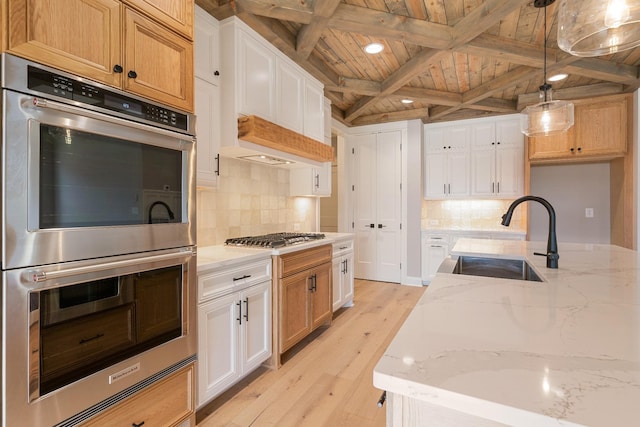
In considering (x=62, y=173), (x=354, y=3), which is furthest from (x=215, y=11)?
(x=62, y=173)

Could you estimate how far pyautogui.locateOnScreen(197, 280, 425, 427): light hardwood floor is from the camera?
5.91 feet

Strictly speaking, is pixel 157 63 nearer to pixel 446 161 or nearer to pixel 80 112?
pixel 80 112

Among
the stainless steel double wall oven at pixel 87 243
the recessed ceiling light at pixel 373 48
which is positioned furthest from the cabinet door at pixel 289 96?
the stainless steel double wall oven at pixel 87 243

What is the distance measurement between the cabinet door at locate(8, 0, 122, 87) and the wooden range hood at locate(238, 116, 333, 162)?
0.96 m

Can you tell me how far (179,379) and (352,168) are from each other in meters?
4.08

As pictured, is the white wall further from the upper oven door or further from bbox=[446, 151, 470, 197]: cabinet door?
the upper oven door

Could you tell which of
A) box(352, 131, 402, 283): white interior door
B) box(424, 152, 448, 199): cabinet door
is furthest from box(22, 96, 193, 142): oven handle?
box(424, 152, 448, 199): cabinet door

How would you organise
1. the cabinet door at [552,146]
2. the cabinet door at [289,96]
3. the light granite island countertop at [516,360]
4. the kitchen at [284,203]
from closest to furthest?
the light granite island countertop at [516,360] → the kitchen at [284,203] → the cabinet door at [289,96] → the cabinet door at [552,146]

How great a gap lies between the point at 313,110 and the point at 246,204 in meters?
1.22

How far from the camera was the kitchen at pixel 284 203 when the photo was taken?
7.93 ft

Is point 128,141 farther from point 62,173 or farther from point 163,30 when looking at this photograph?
point 163,30

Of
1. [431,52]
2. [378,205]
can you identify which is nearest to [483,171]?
[378,205]

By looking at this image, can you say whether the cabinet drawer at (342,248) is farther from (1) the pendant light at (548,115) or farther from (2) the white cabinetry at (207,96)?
(1) the pendant light at (548,115)

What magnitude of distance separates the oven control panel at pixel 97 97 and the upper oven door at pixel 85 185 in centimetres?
5
